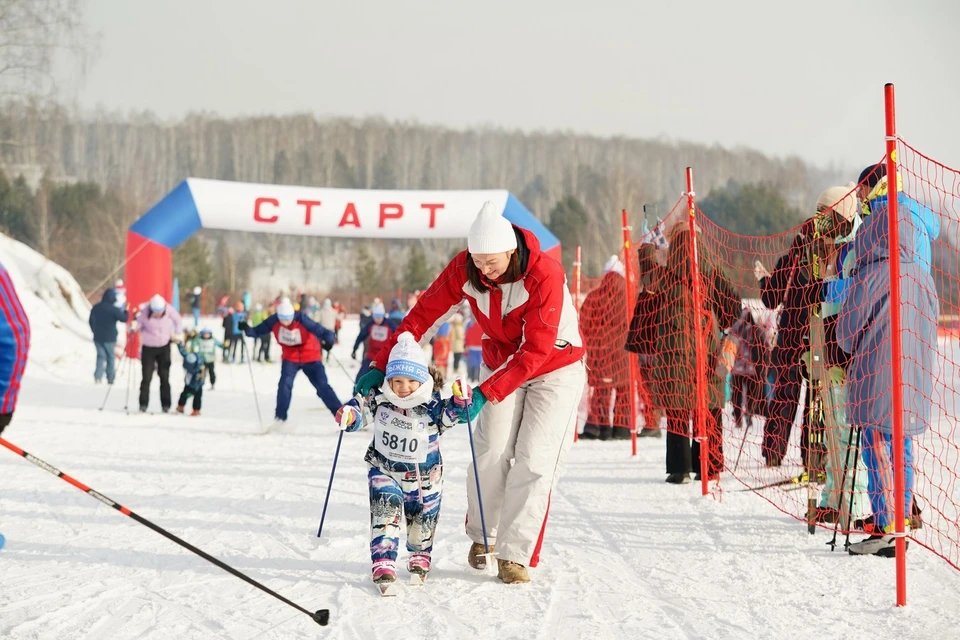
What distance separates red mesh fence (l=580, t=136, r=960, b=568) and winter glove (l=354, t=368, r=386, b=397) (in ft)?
7.10

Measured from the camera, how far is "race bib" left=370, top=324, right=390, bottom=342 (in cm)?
1255

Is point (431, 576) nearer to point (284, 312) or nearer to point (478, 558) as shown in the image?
point (478, 558)

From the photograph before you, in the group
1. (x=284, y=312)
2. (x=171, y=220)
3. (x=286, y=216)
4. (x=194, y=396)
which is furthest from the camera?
(x=286, y=216)

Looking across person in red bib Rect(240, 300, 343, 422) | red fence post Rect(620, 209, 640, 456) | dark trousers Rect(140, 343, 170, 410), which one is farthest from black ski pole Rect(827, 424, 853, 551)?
dark trousers Rect(140, 343, 170, 410)

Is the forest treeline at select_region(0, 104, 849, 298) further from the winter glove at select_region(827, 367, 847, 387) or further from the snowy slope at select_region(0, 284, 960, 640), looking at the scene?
the winter glove at select_region(827, 367, 847, 387)

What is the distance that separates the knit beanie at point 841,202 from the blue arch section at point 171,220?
1285 centimetres

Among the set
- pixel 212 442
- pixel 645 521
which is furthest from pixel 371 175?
pixel 645 521

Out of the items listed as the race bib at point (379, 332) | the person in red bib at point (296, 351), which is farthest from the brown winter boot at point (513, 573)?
the race bib at point (379, 332)

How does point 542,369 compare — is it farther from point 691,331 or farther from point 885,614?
point 691,331

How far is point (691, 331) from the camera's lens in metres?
6.59

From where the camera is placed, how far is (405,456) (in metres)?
3.91

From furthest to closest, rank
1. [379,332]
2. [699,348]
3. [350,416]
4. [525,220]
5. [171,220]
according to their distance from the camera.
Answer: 1. [525,220]
2. [171,220]
3. [379,332]
4. [699,348]
5. [350,416]

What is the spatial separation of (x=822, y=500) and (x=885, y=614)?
1.57 m

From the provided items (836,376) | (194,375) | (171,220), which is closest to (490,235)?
(836,376)
